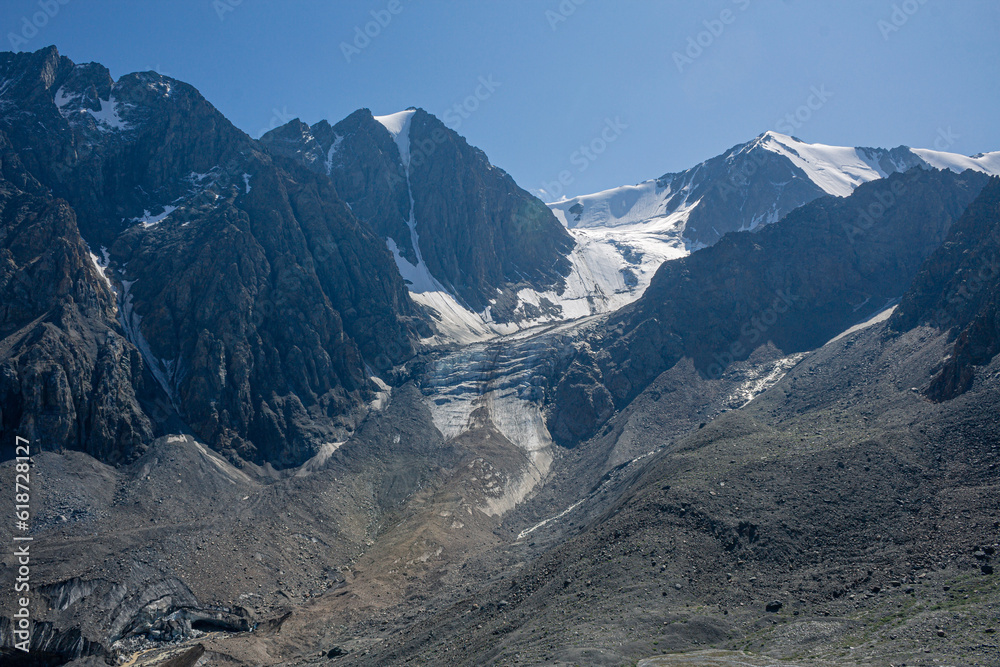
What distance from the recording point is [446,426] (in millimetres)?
105688

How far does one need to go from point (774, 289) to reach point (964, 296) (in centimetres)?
4740

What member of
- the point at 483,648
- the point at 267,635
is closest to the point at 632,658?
the point at 483,648

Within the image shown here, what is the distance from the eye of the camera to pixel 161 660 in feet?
167


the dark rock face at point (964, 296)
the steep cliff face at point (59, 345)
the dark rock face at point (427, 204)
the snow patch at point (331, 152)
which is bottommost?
the dark rock face at point (964, 296)

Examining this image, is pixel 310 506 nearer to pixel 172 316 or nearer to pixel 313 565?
pixel 313 565

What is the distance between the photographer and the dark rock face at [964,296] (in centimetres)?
6297

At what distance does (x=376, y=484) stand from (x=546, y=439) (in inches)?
1295

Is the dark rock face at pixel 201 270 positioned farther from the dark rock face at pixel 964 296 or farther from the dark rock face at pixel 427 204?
the dark rock face at pixel 964 296

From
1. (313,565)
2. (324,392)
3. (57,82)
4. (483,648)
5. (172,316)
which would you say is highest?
(57,82)

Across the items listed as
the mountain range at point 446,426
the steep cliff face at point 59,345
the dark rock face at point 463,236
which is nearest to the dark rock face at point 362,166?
the dark rock face at point 463,236

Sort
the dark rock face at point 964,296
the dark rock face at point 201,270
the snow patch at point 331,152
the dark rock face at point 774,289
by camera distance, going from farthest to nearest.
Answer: the snow patch at point 331,152
the dark rock face at point 774,289
the dark rock face at point 201,270
the dark rock face at point 964,296

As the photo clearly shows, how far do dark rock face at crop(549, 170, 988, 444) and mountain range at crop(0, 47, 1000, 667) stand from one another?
27.3 inches

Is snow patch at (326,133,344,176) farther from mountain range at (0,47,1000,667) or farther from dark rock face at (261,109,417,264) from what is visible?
mountain range at (0,47,1000,667)

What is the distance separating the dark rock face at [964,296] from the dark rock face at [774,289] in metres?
22.6
